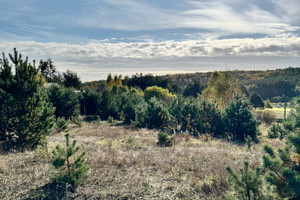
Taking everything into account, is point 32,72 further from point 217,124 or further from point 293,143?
point 217,124

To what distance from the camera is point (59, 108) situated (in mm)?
26000

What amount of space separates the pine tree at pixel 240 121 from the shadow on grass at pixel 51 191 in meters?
18.6

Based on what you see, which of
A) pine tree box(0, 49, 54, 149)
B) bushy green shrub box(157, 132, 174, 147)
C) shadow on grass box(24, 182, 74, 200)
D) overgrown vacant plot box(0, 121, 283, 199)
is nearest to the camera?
shadow on grass box(24, 182, 74, 200)

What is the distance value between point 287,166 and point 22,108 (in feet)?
38.4

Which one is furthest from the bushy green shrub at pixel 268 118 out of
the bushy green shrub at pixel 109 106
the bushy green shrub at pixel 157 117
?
the bushy green shrub at pixel 109 106

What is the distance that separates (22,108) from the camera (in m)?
11.3

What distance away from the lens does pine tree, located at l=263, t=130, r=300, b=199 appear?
211 inches

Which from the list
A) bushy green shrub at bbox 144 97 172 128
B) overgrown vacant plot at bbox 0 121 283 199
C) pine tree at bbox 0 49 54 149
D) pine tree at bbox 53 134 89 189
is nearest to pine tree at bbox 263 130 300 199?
overgrown vacant plot at bbox 0 121 283 199

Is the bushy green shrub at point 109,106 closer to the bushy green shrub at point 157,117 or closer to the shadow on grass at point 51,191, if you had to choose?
the bushy green shrub at point 157,117

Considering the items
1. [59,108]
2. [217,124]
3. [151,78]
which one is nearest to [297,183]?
[217,124]

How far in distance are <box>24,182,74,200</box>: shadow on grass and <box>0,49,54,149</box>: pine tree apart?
5110 millimetres

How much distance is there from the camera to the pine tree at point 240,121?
853 inches

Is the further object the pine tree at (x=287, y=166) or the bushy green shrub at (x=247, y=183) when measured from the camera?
the pine tree at (x=287, y=166)

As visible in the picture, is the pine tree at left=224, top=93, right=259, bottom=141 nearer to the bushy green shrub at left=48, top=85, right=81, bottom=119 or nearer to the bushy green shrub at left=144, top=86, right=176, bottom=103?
the bushy green shrub at left=48, top=85, right=81, bottom=119
